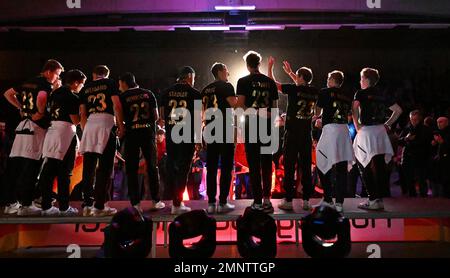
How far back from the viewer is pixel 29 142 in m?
5.25

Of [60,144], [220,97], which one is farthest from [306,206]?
[60,144]

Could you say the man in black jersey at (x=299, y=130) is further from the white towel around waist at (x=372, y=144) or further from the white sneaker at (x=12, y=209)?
the white sneaker at (x=12, y=209)

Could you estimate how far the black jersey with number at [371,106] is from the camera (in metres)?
5.26

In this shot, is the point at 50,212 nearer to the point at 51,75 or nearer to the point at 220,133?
the point at 51,75

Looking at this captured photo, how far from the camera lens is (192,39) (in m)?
11.3

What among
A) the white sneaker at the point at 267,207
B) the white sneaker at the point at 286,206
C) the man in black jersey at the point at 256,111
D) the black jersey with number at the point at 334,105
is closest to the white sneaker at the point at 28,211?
the man in black jersey at the point at 256,111

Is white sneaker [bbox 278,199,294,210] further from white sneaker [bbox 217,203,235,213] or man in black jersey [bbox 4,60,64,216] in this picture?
man in black jersey [bbox 4,60,64,216]

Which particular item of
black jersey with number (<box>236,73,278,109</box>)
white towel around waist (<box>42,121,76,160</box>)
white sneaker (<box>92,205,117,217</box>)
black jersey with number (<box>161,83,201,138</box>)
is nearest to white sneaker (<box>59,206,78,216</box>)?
white sneaker (<box>92,205,117,217</box>)

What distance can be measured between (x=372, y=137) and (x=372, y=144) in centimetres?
10

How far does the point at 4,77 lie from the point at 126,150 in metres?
8.49
